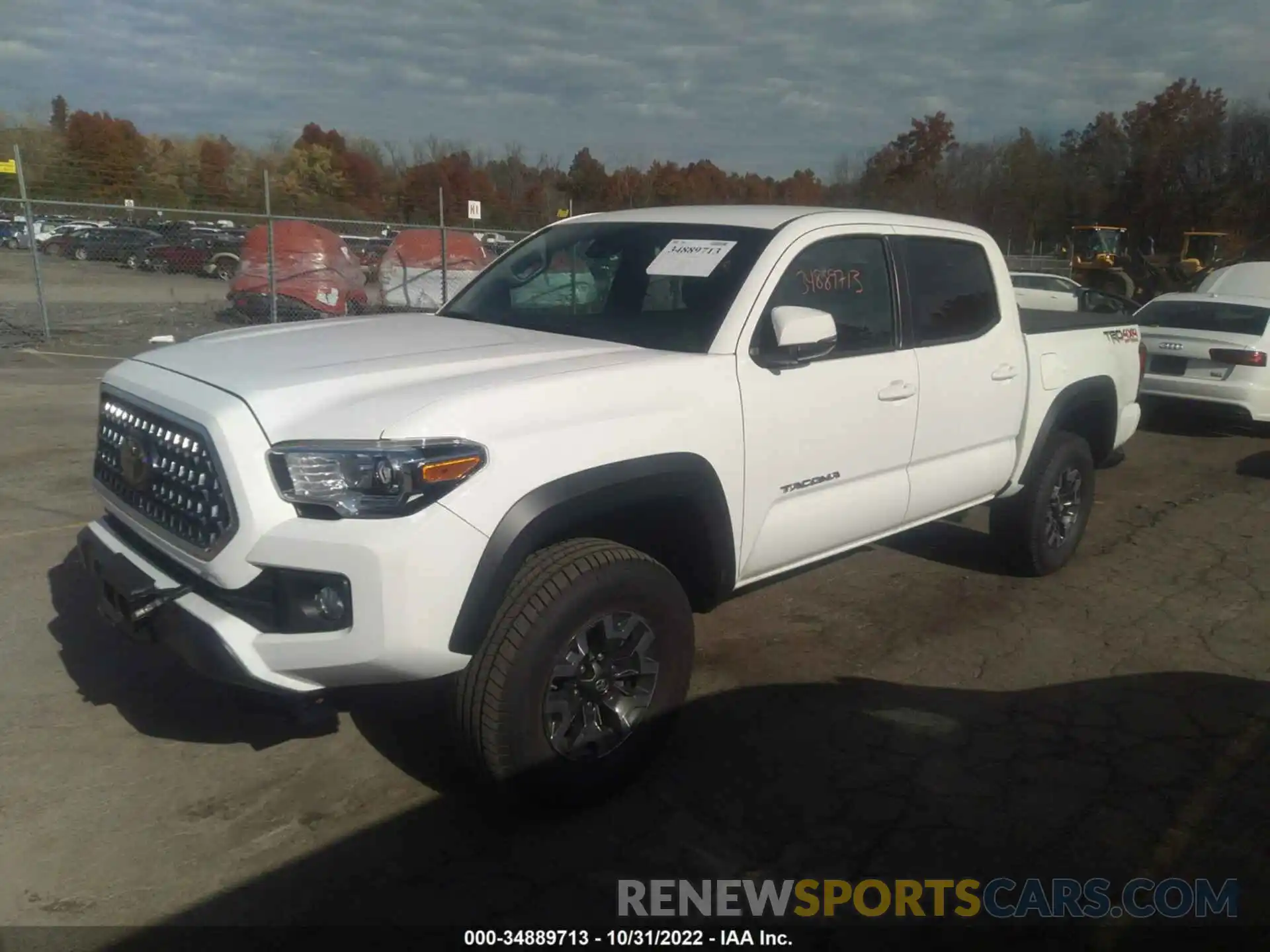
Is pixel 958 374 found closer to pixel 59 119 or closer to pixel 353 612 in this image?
pixel 353 612

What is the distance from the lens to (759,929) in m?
2.87

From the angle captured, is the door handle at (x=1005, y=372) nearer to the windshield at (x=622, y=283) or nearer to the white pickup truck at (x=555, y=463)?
the white pickup truck at (x=555, y=463)

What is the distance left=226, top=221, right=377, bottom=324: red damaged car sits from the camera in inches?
605

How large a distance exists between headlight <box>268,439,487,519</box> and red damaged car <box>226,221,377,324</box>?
12.9 m

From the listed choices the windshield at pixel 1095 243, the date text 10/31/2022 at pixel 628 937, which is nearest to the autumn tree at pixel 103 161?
the date text 10/31/2022 at pixel 628 937

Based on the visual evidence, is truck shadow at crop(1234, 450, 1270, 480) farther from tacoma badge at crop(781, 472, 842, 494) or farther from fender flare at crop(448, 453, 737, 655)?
fender flare at crop(448, 453, 737, 655)

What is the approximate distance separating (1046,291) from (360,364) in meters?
16.6

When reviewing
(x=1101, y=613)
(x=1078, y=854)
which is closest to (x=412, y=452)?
(x=1078, y=854)

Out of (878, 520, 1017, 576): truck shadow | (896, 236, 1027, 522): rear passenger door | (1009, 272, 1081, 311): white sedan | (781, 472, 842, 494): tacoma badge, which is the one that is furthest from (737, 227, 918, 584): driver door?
(1009, 272, 1081, 311): white sedan

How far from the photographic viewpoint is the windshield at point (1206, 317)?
31.5ft

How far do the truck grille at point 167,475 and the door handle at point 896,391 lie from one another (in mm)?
2547

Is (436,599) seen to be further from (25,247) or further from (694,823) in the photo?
(25,247)

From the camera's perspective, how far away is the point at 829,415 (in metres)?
3.96

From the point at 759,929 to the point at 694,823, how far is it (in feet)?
1.56
